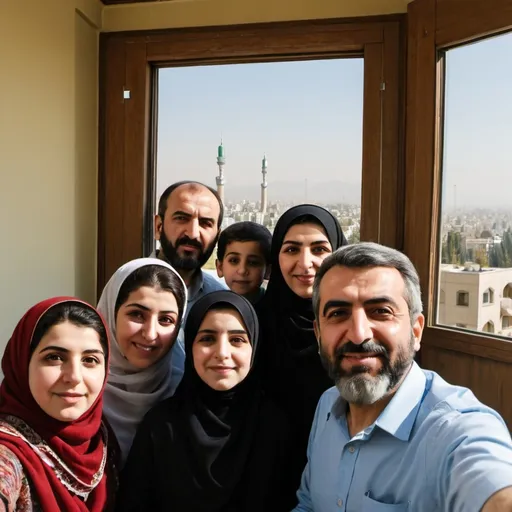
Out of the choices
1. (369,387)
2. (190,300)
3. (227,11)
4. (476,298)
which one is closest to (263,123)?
(227,11)

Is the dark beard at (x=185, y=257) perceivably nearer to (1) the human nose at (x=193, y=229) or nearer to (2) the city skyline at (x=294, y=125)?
(1) the human nose at (x=193, y=229)

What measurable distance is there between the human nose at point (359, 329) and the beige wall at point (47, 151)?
156cm

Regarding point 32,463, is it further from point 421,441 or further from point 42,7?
point 42,7

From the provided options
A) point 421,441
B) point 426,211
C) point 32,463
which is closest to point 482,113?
point 426,211

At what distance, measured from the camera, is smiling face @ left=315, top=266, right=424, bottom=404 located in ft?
4.07

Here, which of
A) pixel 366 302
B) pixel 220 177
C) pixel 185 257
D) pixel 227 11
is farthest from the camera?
pixel 220 177

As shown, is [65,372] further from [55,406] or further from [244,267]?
[244,267]

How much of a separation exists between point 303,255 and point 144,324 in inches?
21.9

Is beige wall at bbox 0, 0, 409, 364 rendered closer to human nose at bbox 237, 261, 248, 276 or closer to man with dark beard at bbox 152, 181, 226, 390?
man with dark beard at bbox 152, 181, 226, 390

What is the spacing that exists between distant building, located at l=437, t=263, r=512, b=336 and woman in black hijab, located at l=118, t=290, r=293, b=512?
1103 millimetres

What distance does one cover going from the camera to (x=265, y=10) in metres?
2.57

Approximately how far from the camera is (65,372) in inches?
48.9

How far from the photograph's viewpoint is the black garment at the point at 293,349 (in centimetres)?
172

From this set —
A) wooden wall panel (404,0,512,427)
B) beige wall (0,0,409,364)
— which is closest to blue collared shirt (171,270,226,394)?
beige wall (0,0,409,364)
